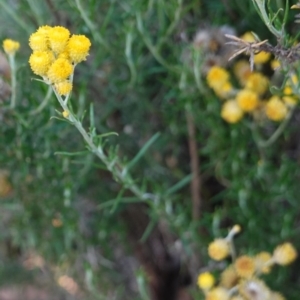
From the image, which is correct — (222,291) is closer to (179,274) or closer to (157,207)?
(157,207)

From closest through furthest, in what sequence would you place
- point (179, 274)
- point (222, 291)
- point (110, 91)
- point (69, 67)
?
point (69, 67)
point (222, 291)
point (110, 91)
point (179, 274)

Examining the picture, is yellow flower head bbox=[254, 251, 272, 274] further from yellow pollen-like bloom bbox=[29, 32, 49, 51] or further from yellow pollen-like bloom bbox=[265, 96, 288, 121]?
yellow pollen-like bloom bbox=[29, 32, 49, 51]

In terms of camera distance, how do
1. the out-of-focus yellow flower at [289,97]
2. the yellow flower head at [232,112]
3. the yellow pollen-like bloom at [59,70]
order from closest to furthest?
the yellow pollen-like bloom at [59,70] < the out-of-focus yellow flower at [289,97] < the yellow flower head at [232,112]

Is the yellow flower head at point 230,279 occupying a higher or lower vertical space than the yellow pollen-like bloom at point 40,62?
lower

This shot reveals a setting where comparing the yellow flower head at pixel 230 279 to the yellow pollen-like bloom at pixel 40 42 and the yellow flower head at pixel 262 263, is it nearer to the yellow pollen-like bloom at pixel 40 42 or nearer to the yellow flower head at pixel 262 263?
the yellow flower head at pixel 262 263

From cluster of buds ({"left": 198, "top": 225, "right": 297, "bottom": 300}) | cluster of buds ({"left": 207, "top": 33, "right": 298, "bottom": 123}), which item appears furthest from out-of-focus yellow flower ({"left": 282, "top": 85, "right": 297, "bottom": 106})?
cluster of buds ({"left": 198, "top": 225, "right": 297, "bottom": 300})

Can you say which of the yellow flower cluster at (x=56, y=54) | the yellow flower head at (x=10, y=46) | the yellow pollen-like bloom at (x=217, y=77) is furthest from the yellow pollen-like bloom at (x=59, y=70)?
the yellow pollen-like bloom at (x=217, y=77)

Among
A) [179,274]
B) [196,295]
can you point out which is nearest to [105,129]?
[196,295]

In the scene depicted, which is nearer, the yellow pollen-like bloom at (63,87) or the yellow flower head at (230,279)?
the yellow pollen-like bloom at (63,87)

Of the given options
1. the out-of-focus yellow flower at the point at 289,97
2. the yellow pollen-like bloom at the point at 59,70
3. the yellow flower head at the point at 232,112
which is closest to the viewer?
the yellow pollen-like bloom at the point at 59,70
